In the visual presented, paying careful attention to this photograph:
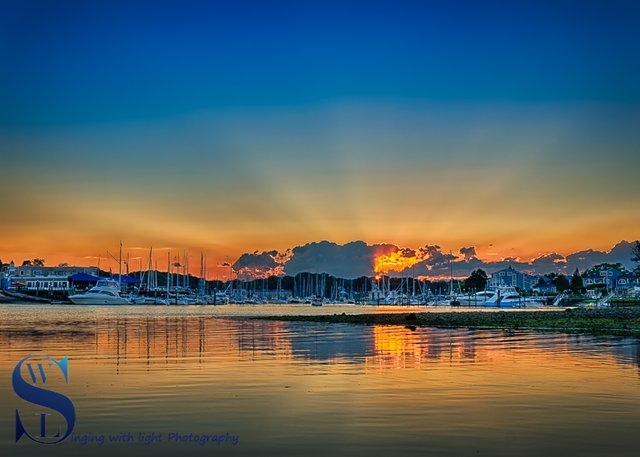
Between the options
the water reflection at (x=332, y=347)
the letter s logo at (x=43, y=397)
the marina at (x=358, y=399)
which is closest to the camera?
the marina at (x=358, y=399)

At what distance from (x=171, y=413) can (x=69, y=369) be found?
12897 millimetres

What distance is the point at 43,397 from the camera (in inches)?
925

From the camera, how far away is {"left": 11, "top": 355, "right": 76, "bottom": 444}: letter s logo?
17.6 metres

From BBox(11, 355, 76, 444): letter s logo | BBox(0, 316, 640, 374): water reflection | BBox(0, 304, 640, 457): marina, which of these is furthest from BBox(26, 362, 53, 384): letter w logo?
BBox(0, 316, 640, 374): water reflection

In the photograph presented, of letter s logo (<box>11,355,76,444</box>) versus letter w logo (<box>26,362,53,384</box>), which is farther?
letter w logo (<box>26,362,53,384</box>)

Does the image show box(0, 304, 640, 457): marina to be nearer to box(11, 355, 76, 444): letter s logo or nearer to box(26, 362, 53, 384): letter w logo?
box(11, 355, 76, 444): letter s logo

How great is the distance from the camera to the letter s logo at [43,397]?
1756 centimetres

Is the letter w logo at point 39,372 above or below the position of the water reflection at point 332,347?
above

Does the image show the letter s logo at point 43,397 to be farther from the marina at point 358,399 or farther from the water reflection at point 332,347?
the water reflection at point 332,347

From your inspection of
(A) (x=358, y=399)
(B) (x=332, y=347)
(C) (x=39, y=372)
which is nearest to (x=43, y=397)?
(C) (x=39, y=372)

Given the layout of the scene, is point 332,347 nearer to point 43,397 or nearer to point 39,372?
point 39,372

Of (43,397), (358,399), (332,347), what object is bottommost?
(332,347)

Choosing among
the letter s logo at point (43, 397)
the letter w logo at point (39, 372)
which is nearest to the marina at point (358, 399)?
the letter s logo at point (43, 397)

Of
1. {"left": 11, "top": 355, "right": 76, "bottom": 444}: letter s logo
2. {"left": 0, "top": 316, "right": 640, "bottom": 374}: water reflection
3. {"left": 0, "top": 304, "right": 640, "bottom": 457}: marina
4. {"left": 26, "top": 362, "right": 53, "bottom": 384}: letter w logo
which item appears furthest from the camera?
{"left": 0, "top": 316, "right": 640, "bottom": 374}: water reflection
